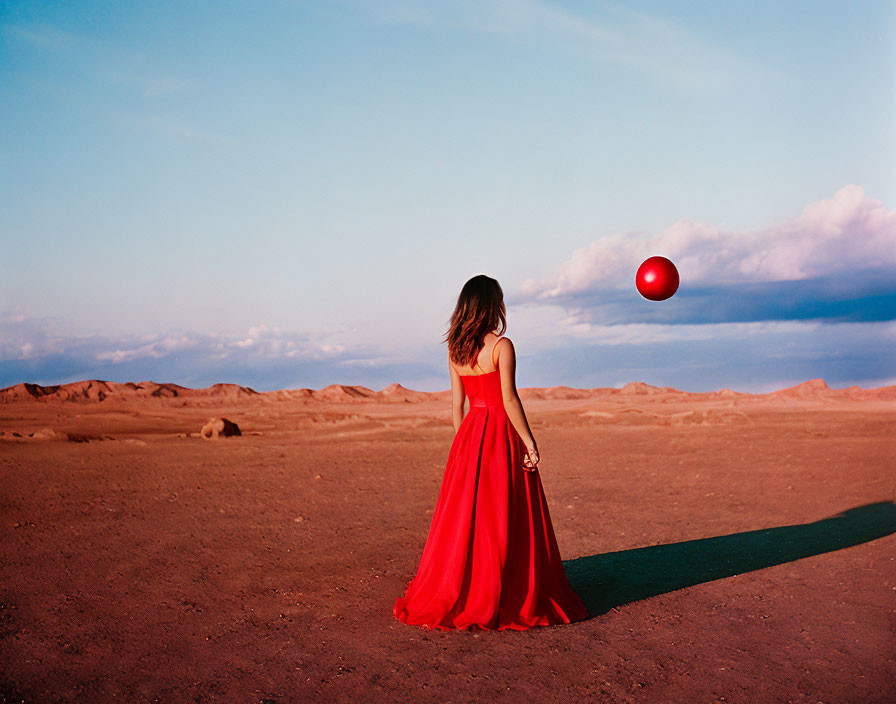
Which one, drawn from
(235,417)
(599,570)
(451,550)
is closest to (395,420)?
(235,417)

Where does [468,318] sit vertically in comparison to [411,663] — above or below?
above

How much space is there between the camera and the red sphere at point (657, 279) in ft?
20.9

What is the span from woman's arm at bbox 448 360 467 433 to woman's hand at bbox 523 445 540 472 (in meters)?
0.65

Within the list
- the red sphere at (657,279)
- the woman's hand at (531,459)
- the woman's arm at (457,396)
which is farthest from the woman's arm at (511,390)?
the red sphere at (657,279)

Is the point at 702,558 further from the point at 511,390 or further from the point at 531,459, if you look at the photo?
the point at 511,390

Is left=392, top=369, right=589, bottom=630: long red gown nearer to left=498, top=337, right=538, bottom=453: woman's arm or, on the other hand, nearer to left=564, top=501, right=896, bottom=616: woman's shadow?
left=498, top=337, right=538, bottom=453: woman's arm

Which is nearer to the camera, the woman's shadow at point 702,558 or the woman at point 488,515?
the woman at point 488,515

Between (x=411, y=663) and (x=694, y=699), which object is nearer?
(x=694, y=699)

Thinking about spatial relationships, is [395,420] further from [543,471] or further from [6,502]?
[6,502]

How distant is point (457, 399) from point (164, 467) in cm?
1026

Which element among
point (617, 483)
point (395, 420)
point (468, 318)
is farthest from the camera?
point (395, 420)

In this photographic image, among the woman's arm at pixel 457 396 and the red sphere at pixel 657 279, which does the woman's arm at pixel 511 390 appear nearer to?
the woman's arm at pixel 457 396

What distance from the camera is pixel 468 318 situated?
4953 mm

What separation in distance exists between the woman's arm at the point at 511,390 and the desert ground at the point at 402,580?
1.38m
